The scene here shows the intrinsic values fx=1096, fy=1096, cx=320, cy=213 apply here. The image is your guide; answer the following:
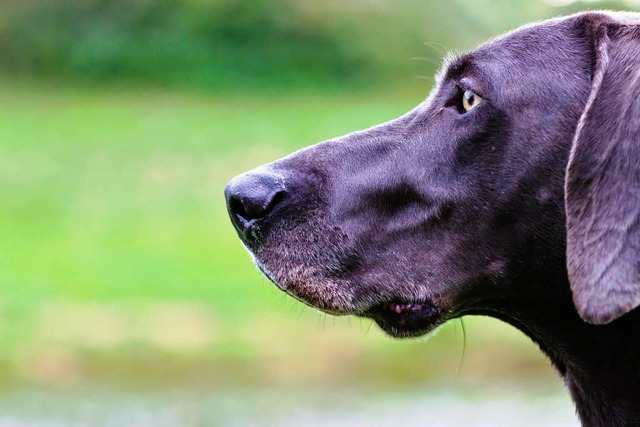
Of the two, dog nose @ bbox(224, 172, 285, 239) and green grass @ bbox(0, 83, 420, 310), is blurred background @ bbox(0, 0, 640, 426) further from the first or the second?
dog nose @ bbox(224, 172, 285, 239)

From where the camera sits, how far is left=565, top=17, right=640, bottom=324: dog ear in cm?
273

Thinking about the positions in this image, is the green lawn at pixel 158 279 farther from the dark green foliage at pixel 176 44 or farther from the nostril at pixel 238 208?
the nostril at pixel 238 208

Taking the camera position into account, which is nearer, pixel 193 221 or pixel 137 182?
pixel 193 221

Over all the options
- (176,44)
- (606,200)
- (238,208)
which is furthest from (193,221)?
(606,200)

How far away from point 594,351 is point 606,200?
530 mm

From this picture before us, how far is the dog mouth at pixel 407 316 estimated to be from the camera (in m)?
3.14

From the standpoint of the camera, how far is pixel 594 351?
312 cm

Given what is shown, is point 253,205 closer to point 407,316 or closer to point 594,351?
point 407,316

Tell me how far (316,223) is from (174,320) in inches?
206

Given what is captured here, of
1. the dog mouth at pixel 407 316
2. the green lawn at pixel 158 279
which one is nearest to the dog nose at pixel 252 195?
the dog mouth at pixel 407 316

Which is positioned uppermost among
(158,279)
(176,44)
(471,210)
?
(176,44)

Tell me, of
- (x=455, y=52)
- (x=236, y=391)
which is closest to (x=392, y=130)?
(x=455, y=52)

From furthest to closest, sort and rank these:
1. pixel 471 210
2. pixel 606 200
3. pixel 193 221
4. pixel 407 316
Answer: pixel 193 221
pixel 407 316
pixel 471 210
pixel 606 200

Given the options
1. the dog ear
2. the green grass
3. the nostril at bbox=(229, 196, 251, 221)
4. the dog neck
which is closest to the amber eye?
the dog ear
